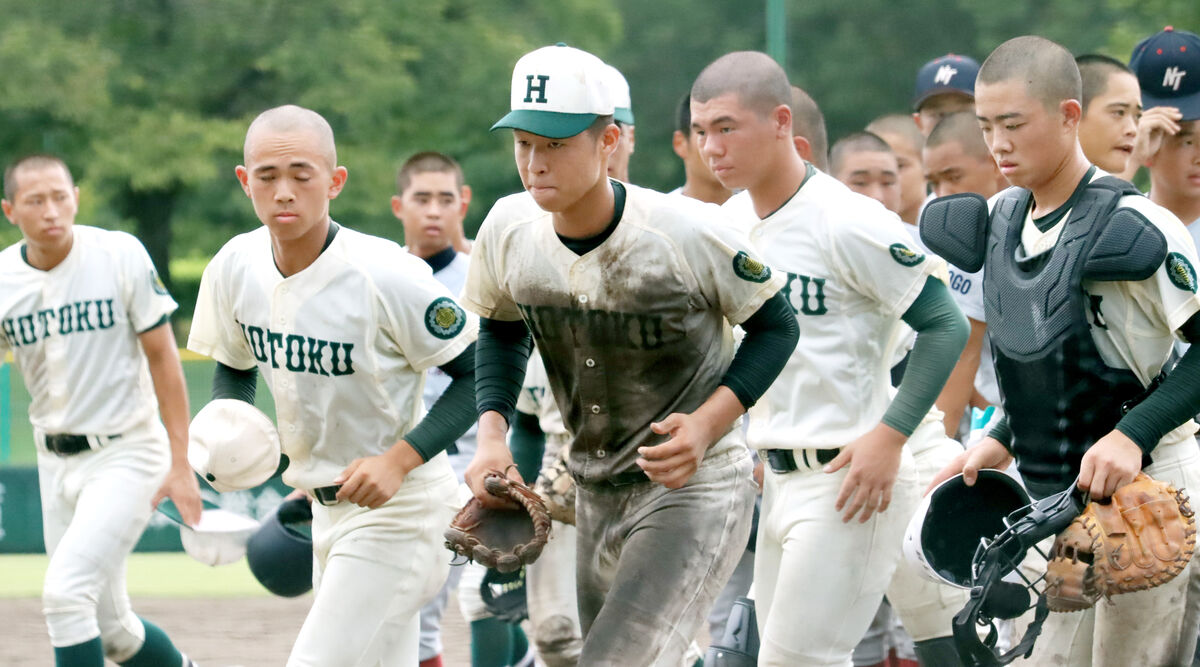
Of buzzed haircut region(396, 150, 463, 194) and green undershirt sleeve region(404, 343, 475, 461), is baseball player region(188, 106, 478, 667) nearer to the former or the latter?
green undershirt sleeve region(404, 343, 475, 461)

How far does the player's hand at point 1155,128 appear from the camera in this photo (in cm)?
564

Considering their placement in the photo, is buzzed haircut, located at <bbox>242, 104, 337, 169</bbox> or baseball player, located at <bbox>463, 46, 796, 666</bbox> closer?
baseball player, located at <bbox>463, 46, 796, 666</bbox>

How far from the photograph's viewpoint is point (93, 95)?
57.6ft

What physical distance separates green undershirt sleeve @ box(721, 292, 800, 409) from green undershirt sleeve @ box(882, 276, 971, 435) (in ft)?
1.86

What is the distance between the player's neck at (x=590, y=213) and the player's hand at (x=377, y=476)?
A: 40.5 inches

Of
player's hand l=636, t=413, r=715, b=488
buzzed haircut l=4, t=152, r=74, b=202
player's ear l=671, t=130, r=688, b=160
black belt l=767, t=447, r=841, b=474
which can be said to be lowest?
black belt l=767, t=447, r=841, b=474

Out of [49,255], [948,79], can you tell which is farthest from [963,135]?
[49,255]

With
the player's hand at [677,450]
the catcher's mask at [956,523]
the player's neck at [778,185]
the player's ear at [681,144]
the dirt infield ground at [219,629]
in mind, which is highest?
the player's ear at [681,144]

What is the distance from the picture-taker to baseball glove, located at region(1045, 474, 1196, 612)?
4.06m

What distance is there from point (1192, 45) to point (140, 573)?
28.3 ft

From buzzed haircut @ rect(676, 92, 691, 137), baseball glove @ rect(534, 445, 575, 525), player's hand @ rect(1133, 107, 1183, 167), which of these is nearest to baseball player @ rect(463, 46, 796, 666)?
→ baseball glove @ rect(534, 445, 575, 525)

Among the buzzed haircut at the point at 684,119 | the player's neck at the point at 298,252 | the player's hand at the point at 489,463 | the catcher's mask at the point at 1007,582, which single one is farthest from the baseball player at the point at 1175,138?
the player's neck at the point at 298,252

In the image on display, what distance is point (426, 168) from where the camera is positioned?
8.12 meters

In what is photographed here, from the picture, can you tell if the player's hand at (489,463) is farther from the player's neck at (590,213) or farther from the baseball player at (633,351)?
the player's neck at (590,213)
